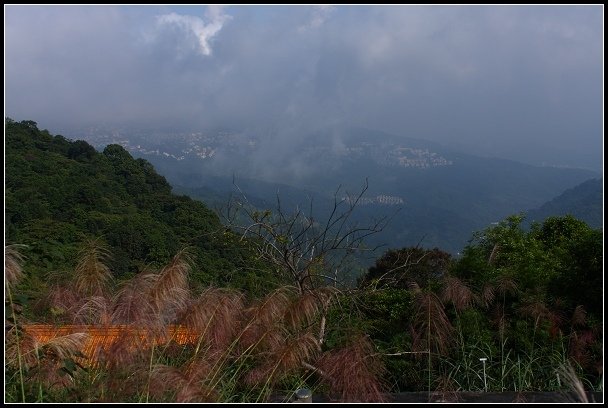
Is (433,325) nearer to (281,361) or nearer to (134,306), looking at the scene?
(281,361)

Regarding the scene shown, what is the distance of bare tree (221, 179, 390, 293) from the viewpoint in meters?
4.54

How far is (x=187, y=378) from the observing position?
2.36m

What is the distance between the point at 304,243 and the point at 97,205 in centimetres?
1701

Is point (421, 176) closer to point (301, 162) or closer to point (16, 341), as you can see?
point (301, 162)

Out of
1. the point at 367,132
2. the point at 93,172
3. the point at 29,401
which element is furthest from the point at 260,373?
the point at 367,132

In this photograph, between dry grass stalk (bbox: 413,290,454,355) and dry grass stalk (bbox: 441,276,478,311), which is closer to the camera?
dry grass stalk (bbox: 413,290,454,355)

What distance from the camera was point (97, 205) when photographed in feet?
66.4

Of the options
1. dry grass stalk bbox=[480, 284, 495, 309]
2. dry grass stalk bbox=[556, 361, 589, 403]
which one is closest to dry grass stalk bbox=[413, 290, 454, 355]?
dry grass stalk bbox=[480, 284, 495, 309]

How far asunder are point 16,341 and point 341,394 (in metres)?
1.51

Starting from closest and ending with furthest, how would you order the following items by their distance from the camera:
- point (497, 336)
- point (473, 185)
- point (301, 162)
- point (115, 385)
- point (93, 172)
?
point (115, 385), point (497, 336), point (93, 172), point (301, 162), point (473, 185)

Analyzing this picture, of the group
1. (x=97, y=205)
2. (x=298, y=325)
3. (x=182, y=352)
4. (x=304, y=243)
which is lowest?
(x=97, y=205)

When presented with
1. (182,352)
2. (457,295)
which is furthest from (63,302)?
(457,295)

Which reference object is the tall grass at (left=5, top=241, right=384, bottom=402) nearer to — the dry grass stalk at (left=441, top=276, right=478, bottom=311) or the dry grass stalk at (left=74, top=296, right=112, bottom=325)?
the dry grass stalk at (left=74, top=296, right=112, bottom=325)

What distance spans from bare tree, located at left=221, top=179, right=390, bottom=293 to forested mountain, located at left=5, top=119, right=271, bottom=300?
21.4ft
